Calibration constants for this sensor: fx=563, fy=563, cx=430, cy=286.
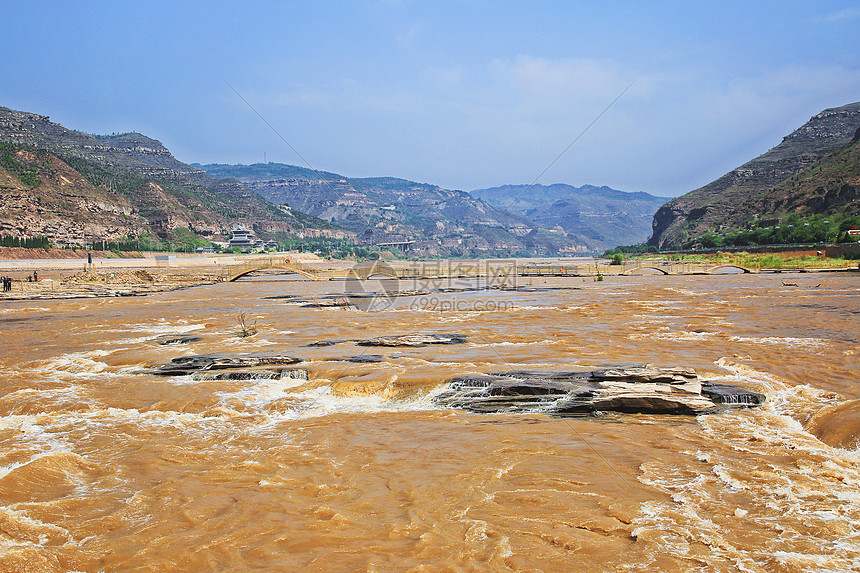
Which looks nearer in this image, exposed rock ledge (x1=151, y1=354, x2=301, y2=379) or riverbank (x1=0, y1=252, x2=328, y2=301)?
exposed rock ledge (x1=151, y1=354, x2=301, y2=379)

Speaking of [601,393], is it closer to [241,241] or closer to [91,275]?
[91,275]

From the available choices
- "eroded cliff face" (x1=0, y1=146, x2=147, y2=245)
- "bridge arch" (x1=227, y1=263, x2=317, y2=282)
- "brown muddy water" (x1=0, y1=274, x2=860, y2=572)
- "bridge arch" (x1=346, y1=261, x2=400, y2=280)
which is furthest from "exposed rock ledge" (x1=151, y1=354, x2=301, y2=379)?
"eroded cliff face" (x1=0, y1=146, x2=147, y2=245)

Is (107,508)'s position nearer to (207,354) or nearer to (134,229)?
(207,354)

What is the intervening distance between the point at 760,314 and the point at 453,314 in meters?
17.0

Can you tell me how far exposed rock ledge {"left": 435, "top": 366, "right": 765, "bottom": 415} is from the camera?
12766 mm

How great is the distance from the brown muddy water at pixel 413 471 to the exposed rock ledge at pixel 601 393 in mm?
530

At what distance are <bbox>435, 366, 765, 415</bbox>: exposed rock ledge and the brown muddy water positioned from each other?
530mm

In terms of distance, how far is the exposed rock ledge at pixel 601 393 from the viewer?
12.8 m

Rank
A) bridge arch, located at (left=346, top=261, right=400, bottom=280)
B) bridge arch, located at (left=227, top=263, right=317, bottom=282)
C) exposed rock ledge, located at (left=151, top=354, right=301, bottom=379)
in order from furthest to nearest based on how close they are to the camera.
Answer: bridge arch, located at (left=346, top=261, right=400, bottom=280)
bridge arch, located at (left=227, top=263, right=317, bottom=282)
exposed rock ledge, located at (left=151, top=354, right=301, bottom=379)

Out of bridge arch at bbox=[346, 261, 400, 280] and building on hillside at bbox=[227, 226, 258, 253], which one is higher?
building on hillside at bbox=[227, 226, 258, 253]

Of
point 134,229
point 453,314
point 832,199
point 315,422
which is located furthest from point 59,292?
point 832,199

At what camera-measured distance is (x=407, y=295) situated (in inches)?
2046

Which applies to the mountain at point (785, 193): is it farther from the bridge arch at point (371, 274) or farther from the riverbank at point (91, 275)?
the riverbank at point (91, 275)

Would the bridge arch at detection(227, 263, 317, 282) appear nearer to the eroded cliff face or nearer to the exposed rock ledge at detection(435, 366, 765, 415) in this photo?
the eroded cliff face
